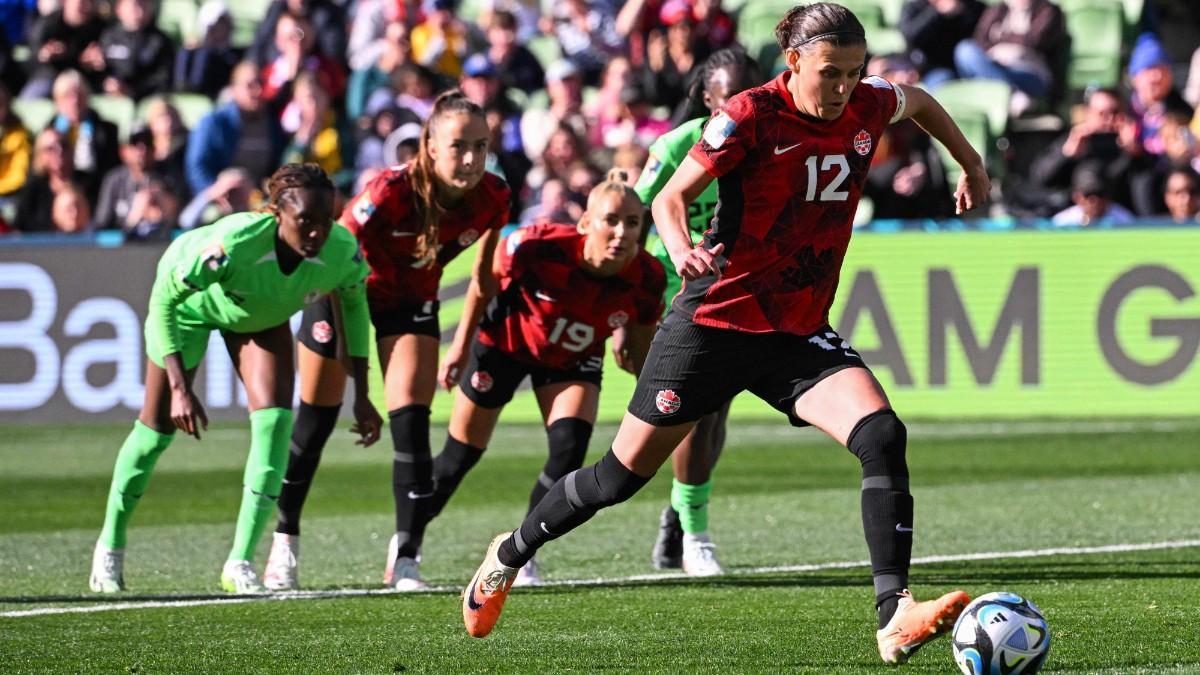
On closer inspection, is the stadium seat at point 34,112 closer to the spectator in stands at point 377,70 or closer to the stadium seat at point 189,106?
the stadium seat at point 189,106

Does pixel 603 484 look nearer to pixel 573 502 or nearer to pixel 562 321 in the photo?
pixel 573 502

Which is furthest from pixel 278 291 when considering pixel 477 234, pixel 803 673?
pixel 803 673

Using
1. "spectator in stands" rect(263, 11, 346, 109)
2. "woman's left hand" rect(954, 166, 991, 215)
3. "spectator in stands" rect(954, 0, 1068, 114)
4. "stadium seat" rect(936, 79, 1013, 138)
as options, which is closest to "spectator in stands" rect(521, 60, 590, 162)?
"spectator in stands" rect(263, 11, 346, 109)

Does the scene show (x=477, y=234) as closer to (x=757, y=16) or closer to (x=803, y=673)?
(x=803, y=673)

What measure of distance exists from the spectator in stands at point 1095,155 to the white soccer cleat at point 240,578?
1048 cm

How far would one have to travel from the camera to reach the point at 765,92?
240 inches

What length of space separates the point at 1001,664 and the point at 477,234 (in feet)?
12.9

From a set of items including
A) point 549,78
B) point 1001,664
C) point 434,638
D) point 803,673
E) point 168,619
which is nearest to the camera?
point 1001,664

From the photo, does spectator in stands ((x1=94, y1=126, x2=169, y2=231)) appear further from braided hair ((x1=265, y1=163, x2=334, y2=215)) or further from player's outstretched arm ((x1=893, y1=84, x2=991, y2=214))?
player's outstretched arm ((x1=893, y1=84, x2=991, y2=214))

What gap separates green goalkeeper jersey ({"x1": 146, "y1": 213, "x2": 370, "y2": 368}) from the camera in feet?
26.8

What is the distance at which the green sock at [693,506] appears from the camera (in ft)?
29.5

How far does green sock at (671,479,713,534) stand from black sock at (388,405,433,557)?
120cm

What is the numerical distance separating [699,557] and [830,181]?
3.20 m

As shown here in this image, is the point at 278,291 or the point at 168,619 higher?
the point at 278,291
